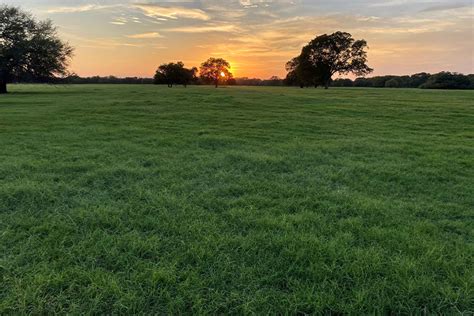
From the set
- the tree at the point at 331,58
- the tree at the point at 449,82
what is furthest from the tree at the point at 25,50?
the tree at the point at 449,82

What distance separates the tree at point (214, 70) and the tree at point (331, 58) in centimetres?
2671

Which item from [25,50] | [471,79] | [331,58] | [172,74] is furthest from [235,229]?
[471,79]

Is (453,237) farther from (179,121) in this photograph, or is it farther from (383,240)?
(179,121)

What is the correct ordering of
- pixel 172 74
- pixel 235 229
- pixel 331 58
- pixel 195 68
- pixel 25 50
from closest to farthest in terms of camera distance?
pixel 235 229
pixel 25 50
pixel 331 58
pixel 172 74
pixel 195 68

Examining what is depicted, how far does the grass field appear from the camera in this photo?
9.68 ft

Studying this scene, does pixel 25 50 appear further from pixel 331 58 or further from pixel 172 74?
pixel 331 58

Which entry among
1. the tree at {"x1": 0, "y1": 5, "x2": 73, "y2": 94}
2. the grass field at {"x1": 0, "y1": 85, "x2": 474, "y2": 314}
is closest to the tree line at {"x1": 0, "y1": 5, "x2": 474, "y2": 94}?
the tree at {"x1": 0, "y1": 5, "x2": 73, "y2": 94}

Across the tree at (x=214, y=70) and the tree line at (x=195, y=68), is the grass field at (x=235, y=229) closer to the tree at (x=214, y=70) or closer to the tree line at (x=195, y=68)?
the tree line at (x=195, y=68)

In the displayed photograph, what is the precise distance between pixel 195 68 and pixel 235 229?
278 ft

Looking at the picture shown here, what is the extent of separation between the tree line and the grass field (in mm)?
34305

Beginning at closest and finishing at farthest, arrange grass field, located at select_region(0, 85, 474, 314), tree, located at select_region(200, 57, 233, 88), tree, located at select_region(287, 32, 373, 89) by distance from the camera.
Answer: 1. grass field, located at select_region(0, 85, 474, 314)
2. tree, located at select_region(287, 32, 373, 89)
3. tree, located at select_region(200, 57, 233, 88)

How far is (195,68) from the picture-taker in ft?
278

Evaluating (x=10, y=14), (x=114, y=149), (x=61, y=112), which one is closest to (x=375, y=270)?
(x=114, y=149)

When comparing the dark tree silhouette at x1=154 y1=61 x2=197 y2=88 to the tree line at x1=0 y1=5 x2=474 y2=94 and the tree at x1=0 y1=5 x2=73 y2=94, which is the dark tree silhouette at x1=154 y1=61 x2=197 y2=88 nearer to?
the tree line at x1=0 y1=5 x2=474 y2=94
